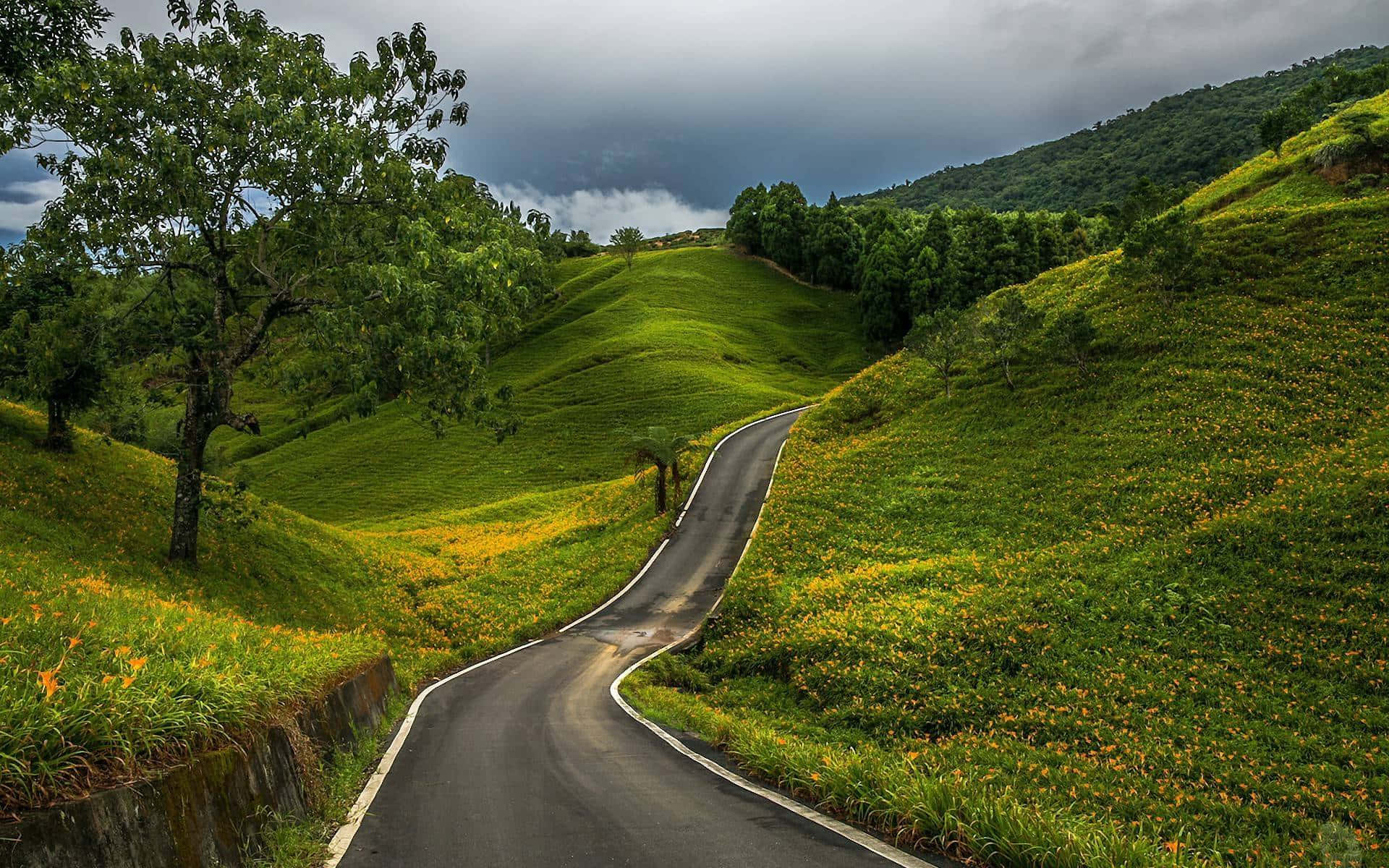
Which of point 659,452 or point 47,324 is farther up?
point 47,324

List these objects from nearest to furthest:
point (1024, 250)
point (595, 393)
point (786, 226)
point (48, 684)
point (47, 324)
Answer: point (48, 684)
point (47, 324)
point (595, 393)
point (1024, 250)
point (786, 226)

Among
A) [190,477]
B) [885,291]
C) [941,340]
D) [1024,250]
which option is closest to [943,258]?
[885,291]

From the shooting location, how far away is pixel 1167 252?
97.7 ft

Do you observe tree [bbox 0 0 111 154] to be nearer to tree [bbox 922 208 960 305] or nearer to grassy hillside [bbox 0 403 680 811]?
grassy hillside [bbox 0 403 680 811]

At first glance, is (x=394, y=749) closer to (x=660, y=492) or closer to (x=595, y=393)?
(x=660, y=492)

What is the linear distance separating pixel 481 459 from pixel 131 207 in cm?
4284

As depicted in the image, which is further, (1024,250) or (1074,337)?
(1024,250)

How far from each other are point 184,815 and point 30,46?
1651 cm

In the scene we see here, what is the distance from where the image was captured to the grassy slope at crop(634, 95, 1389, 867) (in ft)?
31.3

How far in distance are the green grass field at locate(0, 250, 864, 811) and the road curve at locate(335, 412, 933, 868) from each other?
1.77 meters

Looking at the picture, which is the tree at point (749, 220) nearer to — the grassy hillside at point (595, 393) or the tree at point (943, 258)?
the grassy hillside at point (595, 393)

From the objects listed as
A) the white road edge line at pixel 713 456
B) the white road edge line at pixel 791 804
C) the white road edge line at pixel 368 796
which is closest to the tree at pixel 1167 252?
the white road edge line at pixel 713 456

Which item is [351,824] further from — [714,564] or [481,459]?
[481,459]

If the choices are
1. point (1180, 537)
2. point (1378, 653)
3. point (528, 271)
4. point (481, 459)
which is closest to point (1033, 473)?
point (1180, 537)
